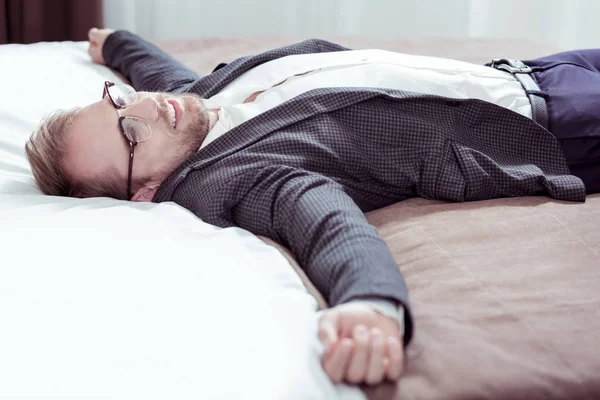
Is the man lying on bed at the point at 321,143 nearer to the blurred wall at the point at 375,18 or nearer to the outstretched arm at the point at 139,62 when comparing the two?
the outstretched arm at the point at 139,62

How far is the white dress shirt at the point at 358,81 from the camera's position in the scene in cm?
131

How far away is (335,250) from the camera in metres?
0.89

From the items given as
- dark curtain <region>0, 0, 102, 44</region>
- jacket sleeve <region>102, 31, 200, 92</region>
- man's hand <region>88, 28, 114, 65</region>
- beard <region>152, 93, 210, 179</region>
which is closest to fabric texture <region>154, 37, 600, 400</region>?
beard <region>152, 93, 210, 179</region>

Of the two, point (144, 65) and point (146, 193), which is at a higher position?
point (144, 65)

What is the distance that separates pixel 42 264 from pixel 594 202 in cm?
86

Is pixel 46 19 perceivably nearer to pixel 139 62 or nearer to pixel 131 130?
Result: pixel 139 62

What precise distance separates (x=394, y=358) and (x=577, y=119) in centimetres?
77

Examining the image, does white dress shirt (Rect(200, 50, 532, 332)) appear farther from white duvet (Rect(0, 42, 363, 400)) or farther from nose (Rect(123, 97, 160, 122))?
white duvet (Rect(0, 42, 363, 400))

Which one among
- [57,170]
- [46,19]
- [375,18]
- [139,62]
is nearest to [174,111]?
[57,170]

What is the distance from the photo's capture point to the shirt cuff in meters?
0.78

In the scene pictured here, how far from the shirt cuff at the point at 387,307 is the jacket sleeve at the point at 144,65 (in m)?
1.00

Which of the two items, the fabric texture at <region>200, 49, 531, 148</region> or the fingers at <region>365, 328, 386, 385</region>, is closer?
the fingers at <region>365, 328, 386, 385</region>

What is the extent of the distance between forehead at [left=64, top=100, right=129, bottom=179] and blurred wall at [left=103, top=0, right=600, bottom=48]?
6.58 feet

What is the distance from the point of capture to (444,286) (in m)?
0.91
